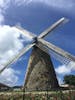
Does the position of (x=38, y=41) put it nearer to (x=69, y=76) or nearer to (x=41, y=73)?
(x=41, y=73)

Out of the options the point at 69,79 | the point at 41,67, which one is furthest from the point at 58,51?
the point at 69,79

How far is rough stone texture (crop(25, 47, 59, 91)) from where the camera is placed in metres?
43.1

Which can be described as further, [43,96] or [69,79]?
[69,79]

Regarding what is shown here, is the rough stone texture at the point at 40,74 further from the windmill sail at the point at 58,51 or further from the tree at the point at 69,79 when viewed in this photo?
the tree at the point at 69,79

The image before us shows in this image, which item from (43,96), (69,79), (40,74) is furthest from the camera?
(69,79)

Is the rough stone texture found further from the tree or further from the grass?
the tree

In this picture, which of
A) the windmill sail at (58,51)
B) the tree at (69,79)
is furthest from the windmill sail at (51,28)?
the tree at (69,79)

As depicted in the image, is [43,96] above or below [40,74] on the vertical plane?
below

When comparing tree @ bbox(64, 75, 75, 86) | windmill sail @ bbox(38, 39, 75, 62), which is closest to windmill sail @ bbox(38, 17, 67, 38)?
windmill sail @ bbox(38, 39, 75, 62)

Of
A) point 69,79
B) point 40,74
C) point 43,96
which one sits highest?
point 69,79

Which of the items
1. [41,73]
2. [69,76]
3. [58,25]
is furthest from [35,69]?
[69,76]

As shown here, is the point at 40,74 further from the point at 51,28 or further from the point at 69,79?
the point at 69,79

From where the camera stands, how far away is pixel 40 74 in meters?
43.0

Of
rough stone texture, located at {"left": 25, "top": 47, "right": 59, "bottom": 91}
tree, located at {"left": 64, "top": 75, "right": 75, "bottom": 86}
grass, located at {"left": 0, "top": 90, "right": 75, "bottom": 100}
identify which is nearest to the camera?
grass, located at {"left": 0, "top": 90, "right": 75, "bottom": 100}
